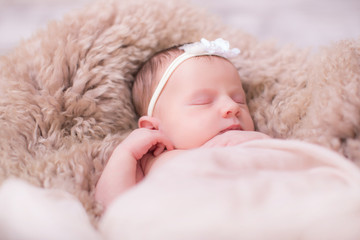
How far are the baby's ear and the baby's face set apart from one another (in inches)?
0.5

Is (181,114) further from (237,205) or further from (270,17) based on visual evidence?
(270,17)

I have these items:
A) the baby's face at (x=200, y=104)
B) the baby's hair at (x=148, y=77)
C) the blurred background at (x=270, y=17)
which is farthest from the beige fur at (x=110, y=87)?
the blurred background at (x=270, y=17)

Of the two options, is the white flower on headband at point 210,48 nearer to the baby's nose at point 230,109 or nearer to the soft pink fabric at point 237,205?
the baby's nose at point 230,109

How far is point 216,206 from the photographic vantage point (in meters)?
0.57

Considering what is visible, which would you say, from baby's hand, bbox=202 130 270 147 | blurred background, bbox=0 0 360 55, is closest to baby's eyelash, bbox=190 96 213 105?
baby's hand, bbox=202 130 270 147

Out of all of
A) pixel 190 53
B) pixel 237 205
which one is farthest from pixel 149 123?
pixel 237 205

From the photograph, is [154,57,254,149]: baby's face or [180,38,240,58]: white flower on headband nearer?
[154,57,254,149]: baby's face

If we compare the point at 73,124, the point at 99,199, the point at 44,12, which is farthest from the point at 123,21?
the point at 44,12

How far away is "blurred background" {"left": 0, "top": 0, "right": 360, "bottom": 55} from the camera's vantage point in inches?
72.2

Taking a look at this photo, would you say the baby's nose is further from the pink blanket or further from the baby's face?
the pink blanket

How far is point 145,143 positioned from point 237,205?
0.43m

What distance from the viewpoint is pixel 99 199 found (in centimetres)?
84

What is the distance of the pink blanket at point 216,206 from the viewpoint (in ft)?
1.86

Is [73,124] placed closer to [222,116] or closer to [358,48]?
[222,116]
